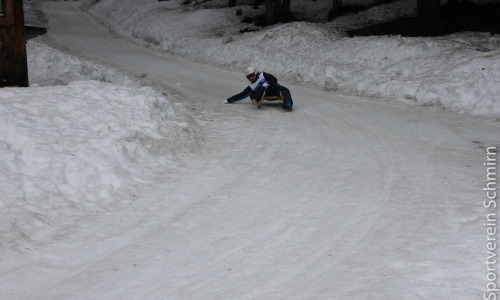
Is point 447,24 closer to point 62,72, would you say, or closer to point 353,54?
point 353,54

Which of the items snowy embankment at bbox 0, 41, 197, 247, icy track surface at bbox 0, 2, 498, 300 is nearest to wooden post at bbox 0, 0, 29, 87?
snowy embankment at bbox 0, 41, 197, 247

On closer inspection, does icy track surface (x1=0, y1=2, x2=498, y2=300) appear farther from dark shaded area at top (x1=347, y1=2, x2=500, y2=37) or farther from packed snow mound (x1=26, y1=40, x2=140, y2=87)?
dark shaded area at top (x1=347, y1=2, x2=500, y2=37)

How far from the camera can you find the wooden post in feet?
32.8

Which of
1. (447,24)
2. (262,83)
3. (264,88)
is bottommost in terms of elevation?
(264,88)

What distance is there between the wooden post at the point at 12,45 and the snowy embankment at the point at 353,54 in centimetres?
812

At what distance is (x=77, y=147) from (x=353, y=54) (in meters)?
11.7

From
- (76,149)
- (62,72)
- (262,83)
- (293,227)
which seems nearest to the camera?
(293,227)

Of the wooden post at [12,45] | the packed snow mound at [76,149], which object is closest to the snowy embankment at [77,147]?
the packed snow mound at [76,149]

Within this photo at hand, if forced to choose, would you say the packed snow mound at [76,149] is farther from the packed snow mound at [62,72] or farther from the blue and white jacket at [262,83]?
the packed snow mound at [62,72]

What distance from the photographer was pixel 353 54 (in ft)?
54.0

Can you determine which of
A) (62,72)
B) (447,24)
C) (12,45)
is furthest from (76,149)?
(447,24)

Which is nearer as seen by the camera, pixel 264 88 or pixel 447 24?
pixel 264 88

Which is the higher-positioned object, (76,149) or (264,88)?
(264,88)

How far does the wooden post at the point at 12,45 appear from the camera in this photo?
394 inches
